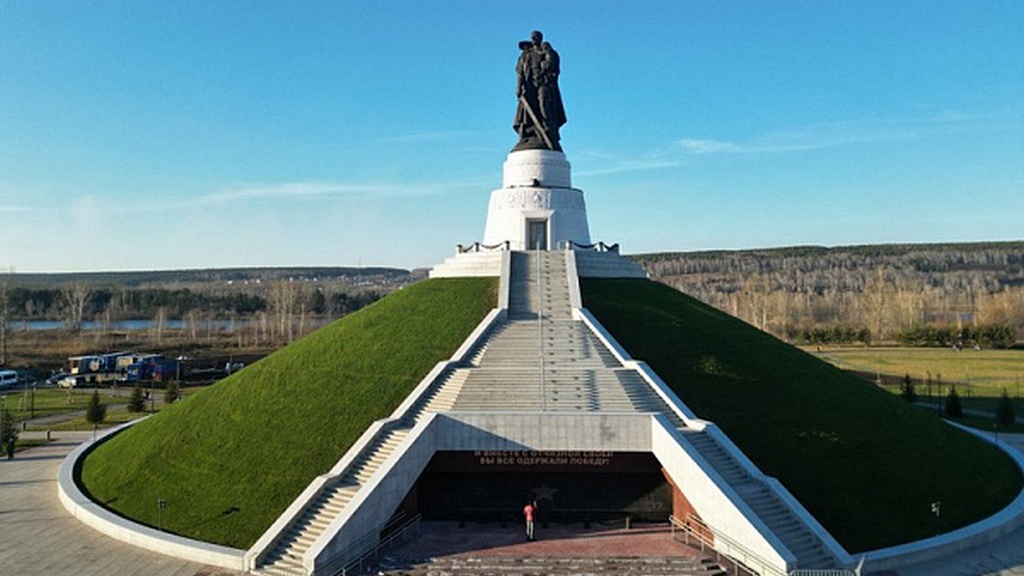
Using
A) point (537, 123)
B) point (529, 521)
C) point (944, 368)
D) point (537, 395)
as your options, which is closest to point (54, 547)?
point (529, 521)

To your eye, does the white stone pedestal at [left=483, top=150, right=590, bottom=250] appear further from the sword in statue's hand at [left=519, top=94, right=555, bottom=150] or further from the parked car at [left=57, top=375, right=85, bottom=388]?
the parked car at [left=57, top=375, right=85, bottom=388]

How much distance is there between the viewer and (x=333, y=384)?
2616 centimetres

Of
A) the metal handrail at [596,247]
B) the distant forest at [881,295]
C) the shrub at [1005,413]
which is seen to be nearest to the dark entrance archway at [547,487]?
the metal handrail at [596,247]

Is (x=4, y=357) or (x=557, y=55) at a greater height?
(x=557, y=55)

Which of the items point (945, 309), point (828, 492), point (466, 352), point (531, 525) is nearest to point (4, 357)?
point (466, 352)

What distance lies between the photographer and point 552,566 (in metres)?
18.2

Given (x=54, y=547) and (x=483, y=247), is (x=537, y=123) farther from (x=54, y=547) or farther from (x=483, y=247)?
(x=54, y=547)

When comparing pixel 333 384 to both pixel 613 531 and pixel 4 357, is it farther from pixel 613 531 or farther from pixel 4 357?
pixel 4 357

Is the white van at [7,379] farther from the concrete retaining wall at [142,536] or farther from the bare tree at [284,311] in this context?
the concrete retaining wall at [142,536]

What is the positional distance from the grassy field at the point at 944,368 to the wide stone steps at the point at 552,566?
36922 millimetres

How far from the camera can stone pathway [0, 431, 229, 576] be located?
60.3 feet

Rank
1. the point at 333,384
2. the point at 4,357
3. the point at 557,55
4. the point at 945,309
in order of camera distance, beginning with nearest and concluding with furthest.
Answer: the point at 333,384
the point at 557,55
the point at 4,357
the point at 945,309

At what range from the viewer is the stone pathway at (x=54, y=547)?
723 inches

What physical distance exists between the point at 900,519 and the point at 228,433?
71.9ft
